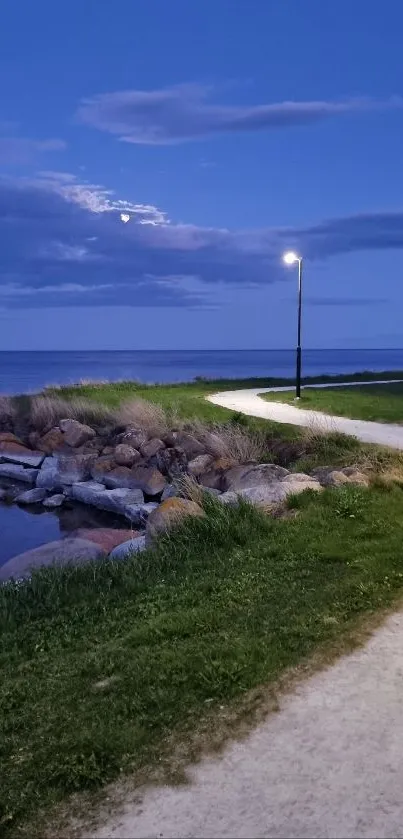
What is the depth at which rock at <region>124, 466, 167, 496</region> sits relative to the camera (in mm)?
17984

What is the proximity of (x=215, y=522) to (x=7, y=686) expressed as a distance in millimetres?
4288

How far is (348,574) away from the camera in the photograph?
7426 mm

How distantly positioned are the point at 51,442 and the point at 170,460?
233 inches

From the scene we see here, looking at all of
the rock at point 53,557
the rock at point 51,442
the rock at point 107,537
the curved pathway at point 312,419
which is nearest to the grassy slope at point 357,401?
the curved pathway at point 312,419

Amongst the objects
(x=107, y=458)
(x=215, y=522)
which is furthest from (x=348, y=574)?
(x=107, y=458)

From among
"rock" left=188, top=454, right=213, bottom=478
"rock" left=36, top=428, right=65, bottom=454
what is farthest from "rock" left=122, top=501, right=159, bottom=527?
"rock" left=36, top=428, right=65, bottom=454

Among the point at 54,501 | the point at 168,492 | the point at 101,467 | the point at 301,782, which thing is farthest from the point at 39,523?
the point at 301,782

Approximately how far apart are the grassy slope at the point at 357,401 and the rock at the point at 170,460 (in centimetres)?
510

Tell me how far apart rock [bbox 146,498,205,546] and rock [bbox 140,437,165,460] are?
8.51 meters

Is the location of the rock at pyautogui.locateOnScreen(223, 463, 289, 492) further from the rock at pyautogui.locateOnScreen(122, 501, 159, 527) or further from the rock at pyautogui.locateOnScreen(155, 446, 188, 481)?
the rock at pyautogui.locateOnScreen(155, 446, 188, 481)

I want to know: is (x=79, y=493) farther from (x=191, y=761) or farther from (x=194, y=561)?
(x=191, y=761)

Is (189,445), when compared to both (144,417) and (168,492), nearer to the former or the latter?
(168,492)

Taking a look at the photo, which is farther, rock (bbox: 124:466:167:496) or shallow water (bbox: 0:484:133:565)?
rock (bbox: 124:466:167:496)

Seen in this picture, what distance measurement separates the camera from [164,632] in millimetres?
6078
